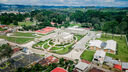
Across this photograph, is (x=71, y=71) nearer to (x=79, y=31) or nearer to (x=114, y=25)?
(x=79, y=31)

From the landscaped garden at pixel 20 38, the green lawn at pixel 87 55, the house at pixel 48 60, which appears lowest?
the house at pixel 48 60

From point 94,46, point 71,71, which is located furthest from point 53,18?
point 71,71

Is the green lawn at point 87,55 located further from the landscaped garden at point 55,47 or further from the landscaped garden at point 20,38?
the landscaped garden at point 20,38

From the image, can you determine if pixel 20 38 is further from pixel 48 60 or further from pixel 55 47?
pixel 48 60

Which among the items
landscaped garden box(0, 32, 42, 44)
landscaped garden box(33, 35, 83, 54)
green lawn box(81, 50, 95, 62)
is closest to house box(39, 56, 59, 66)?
landscaped garden box(33, 35, 83, 54)

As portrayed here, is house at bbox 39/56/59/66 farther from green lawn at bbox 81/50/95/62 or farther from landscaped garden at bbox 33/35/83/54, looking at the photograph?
green lawn at bbox 81/50/95/62

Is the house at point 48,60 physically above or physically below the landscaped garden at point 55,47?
below

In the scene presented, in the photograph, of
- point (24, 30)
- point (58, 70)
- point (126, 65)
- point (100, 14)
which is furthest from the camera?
point (100, 14)

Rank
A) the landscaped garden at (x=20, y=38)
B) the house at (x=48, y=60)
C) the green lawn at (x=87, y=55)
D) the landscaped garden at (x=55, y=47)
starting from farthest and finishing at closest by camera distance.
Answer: the landscaped garden at (x=20, y=38), the landscaped garden at (x=55, y=47), the green lawn at (x=87, y=55), the house at (x=48, y=60)

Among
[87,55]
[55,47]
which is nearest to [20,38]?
[55,47]

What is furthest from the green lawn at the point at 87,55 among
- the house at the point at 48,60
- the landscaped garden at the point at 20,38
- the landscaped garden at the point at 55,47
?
the landscaped garden at the point at 20,38

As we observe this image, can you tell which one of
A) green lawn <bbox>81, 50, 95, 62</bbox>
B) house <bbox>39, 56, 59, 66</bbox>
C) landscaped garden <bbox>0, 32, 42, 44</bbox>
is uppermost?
landscaped garden <bbox>0, 32, 42, 44</bbox>
